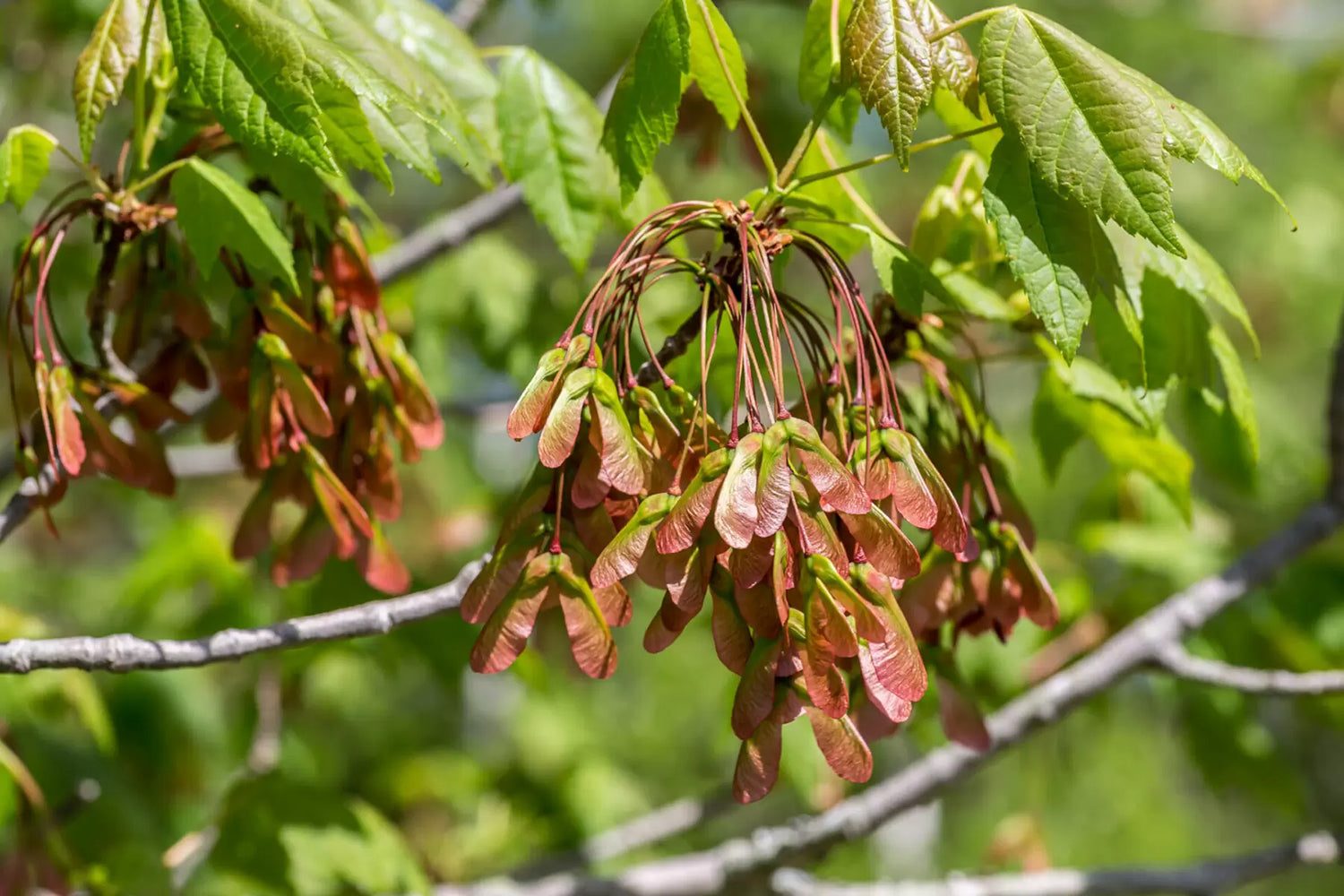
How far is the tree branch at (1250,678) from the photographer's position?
2299mm

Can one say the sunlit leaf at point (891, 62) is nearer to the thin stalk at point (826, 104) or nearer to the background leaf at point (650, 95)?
the thin stalk at point (826, 104)

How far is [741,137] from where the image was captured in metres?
4.02

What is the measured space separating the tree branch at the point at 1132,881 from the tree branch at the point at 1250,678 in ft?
1.69

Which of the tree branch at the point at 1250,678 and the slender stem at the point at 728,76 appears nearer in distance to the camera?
the slender stem at the point at 728,76

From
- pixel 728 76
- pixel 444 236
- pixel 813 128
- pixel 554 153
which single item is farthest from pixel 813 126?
pixel 444 236

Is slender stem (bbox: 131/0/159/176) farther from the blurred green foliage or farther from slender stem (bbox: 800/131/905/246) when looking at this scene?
the blurred green foliage

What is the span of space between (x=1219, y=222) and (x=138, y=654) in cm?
883

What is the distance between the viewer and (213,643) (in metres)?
1.53

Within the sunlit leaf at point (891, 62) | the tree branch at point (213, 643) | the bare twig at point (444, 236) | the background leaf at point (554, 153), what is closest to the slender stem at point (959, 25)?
the sunlit leaf at point (891, 62)

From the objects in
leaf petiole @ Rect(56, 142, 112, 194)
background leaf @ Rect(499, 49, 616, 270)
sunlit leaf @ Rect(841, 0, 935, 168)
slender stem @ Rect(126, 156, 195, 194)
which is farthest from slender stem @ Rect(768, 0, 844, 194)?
leaf petiole @ Rect(56, 142, 112, 194)

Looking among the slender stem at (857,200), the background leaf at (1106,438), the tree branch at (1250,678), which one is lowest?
the tree branch at (1250,678)

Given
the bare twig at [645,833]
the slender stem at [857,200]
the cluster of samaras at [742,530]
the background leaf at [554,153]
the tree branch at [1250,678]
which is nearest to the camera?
the cluster of samaras at [742,530]

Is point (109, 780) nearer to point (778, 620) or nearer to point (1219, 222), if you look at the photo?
point (778, 620)

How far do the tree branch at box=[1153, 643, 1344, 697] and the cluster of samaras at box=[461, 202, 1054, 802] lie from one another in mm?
1319
